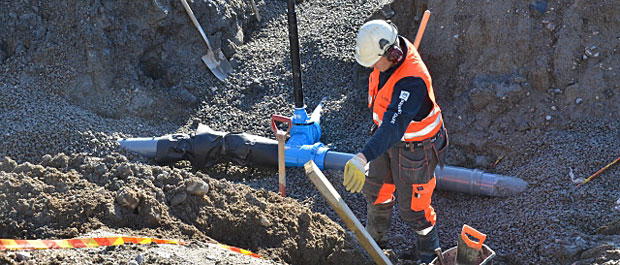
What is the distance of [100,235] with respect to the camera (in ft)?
13.4

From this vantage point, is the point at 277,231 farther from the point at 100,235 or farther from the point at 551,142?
the point at 551,142

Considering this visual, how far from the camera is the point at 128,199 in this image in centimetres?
436

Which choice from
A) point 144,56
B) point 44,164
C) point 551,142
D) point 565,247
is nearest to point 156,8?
point 144,56

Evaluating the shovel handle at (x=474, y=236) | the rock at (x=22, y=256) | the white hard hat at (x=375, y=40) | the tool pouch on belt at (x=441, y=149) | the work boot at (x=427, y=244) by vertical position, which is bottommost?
the work boot at (x=427, y=244)

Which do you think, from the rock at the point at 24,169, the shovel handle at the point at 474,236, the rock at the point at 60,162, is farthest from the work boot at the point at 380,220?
the rock at the point at 24,169

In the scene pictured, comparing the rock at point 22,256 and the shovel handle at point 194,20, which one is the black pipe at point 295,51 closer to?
the shovel handle at point 194,20

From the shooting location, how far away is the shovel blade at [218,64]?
7438 mm

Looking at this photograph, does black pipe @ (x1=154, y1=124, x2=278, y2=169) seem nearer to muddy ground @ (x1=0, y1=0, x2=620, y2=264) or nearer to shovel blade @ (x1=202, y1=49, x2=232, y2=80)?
muddy ground @ (x1=0, y1=0, x2=620, y2=264)

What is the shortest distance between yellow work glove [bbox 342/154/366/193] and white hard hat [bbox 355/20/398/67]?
27.0 inches

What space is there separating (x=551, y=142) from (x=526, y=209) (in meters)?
0.83

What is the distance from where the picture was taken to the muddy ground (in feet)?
14.8

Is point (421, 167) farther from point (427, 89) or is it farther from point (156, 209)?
point (156, 209)

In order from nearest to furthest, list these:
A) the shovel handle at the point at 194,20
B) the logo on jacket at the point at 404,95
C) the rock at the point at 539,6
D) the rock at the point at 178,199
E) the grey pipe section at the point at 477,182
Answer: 1. the logo on jacket at the point at 404,95
2. the rock at the point at 178,199
3. the grey pipe section at the point at 477,182
4. the rock at the point at 539,6
5. the shovel handle at the point at 194,20

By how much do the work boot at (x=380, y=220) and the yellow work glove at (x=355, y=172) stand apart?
1.03 metres
